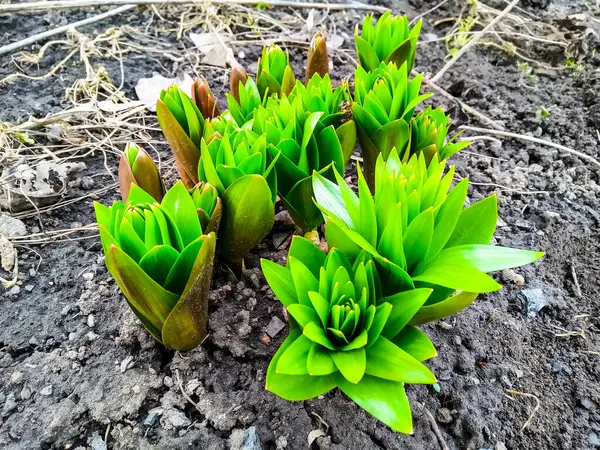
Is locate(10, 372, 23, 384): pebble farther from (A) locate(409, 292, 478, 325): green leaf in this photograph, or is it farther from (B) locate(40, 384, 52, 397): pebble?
(A) locate(409, 292, 478, 325): green leaf

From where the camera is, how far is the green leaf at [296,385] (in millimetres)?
1117

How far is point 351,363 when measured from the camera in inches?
42.6

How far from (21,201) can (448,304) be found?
1634mm

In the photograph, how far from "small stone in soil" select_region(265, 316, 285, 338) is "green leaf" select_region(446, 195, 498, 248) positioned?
58 cm

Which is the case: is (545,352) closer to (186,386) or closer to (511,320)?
(511,320)

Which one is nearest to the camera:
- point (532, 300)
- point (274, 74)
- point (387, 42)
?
point (532, 300)

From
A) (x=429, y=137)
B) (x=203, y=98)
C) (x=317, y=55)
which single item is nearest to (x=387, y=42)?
(x=317, y=55)

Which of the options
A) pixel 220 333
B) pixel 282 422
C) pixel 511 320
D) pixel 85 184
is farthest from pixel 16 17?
pixel 511 320

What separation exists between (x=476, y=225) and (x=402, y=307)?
1.12 ft

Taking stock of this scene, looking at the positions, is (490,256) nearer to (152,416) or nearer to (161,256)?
(161,256)

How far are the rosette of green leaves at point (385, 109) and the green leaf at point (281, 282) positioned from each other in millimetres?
638

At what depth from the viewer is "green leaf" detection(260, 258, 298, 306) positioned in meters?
1.22

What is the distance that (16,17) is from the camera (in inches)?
113

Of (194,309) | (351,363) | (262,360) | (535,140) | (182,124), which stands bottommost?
(262,360)
